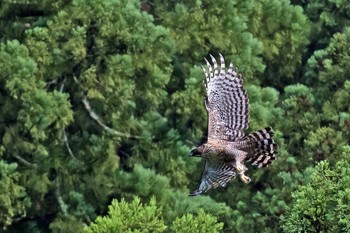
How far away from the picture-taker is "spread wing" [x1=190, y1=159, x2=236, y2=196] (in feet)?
86.6

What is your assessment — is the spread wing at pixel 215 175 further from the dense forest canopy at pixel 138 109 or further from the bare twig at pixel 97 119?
the bare twig at pixel 97 119

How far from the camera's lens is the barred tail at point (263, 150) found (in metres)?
25.9

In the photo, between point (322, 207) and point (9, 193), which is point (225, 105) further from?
point (9, 193)

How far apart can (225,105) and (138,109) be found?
10.7 metres

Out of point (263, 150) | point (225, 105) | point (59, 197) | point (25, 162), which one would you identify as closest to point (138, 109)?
point (59, 197)

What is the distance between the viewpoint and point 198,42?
37625 mm

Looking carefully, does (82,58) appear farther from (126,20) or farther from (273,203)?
(273,203)

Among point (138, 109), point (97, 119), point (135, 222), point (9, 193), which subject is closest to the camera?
point (135, 222)

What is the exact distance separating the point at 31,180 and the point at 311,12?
8.21 meters

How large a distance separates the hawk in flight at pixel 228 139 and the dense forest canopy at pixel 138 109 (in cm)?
664

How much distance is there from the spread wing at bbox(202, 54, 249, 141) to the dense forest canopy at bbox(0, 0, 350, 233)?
21.3 feet

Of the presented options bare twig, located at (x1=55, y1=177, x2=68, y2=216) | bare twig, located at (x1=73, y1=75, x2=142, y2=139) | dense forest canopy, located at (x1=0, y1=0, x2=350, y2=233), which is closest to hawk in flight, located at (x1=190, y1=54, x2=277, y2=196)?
dense forest canopy, located at (x1=0, y1=0, x2=350, y2=233)

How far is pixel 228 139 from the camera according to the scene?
26406mm

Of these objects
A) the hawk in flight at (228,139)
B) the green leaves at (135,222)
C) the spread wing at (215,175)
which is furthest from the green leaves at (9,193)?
the spread wing at (215,175)
